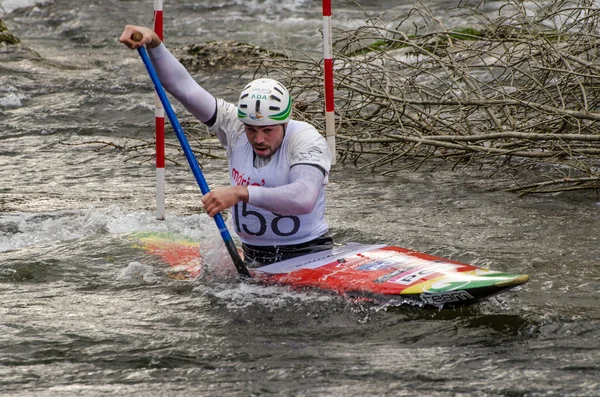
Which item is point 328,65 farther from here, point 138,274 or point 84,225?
point 138,274

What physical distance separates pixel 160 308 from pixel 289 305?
2.27ft

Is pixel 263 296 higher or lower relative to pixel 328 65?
lower

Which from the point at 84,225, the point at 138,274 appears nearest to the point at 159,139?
the point at 84,225

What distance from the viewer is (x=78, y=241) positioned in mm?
6125

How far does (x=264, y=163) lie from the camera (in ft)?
16.4

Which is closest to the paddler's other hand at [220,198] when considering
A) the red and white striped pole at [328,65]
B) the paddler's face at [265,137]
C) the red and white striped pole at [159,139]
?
the paddler's face at [265,137]

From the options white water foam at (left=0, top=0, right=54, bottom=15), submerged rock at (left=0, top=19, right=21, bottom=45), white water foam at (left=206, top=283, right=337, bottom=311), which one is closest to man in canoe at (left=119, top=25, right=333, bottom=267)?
white water foam at (left=206, top=283, right=337, bottom=311)

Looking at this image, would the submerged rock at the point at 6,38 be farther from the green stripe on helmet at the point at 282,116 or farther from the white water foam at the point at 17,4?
the green stripe on helmet at the point at 282,116

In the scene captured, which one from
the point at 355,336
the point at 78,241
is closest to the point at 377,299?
→ the point at 355,336

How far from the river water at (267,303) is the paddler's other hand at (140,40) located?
1.35 meters

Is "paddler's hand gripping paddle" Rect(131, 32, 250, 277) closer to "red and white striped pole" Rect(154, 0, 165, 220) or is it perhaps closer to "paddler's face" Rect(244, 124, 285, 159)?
"paddler's face" Rect(244, 124, 285, 159)

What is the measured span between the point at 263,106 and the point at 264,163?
0.38 m

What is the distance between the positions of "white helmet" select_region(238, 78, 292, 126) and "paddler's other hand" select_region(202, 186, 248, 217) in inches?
17.3

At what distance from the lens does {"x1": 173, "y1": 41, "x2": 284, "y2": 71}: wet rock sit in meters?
13.0
